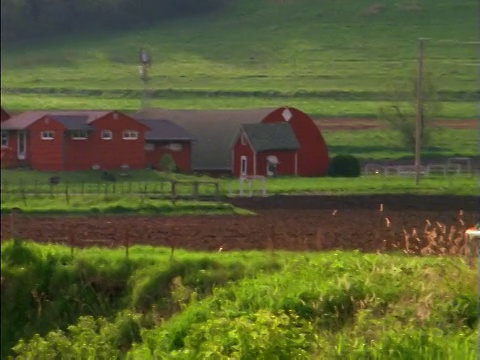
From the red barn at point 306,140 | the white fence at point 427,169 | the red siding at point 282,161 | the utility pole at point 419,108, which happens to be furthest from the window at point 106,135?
the utility pole at point 419,108

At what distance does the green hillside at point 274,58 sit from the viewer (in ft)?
55.3

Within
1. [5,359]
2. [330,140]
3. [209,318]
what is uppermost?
[330,140]

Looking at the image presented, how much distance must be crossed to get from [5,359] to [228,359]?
593cm

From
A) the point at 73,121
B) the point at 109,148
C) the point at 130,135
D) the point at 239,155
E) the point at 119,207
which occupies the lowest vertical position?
the point at 119,207

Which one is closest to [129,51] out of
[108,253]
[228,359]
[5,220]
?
[5,220]

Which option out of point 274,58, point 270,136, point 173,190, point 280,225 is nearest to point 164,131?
point 173,190

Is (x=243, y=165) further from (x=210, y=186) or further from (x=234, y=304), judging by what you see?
(x=234, y=304)

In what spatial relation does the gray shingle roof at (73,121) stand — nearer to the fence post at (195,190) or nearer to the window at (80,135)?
the window at (80,135)

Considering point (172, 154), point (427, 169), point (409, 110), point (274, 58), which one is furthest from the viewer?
point (172, 154)

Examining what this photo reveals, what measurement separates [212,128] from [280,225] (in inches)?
82.2

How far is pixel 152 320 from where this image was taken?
12820 mm

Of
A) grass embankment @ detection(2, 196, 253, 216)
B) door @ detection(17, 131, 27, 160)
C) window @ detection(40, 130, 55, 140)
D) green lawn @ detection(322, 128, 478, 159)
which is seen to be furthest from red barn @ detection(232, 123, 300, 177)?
door @ detection(17, 131, 27, 160)

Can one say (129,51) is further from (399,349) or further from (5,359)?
(399,349)

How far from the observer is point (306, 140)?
18078mm
